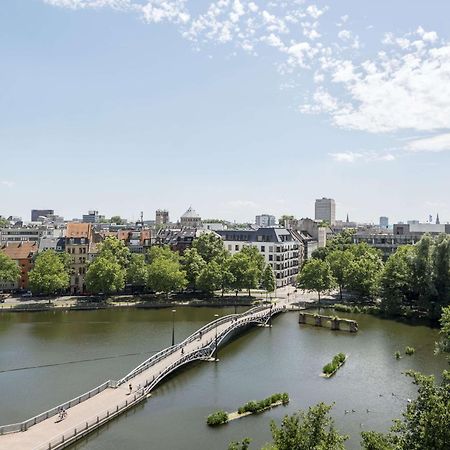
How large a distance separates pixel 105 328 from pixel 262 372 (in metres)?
32.0

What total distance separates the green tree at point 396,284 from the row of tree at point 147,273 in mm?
22897

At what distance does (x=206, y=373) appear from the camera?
187ft

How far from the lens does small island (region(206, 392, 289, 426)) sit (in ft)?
139

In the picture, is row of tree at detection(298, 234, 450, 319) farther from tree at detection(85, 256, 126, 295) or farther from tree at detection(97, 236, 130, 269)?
tree at detection(97, 236, 130, 269)

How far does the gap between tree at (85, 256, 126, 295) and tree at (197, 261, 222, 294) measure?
16241 mm

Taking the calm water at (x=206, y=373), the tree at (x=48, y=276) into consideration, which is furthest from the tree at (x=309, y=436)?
the tree at (x=48, y=276)

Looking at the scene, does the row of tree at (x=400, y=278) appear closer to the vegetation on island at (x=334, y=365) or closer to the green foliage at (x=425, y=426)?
the vegetation on island at (x=334, y=365)

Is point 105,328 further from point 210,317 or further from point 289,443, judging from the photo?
point 289,443

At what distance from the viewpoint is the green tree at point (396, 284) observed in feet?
292

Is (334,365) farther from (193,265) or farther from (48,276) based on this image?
(48,276)

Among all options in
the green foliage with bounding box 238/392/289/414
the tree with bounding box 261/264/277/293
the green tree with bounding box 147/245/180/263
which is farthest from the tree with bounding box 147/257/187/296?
the green foliage with bounding box 238/392/289/414

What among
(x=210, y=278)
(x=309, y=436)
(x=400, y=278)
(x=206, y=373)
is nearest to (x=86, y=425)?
(x=206, y=373)

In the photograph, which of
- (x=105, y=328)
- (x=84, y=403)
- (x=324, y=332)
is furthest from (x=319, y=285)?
(x=84, y=403)

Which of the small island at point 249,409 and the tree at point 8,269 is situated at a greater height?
the tree at point 8,269
